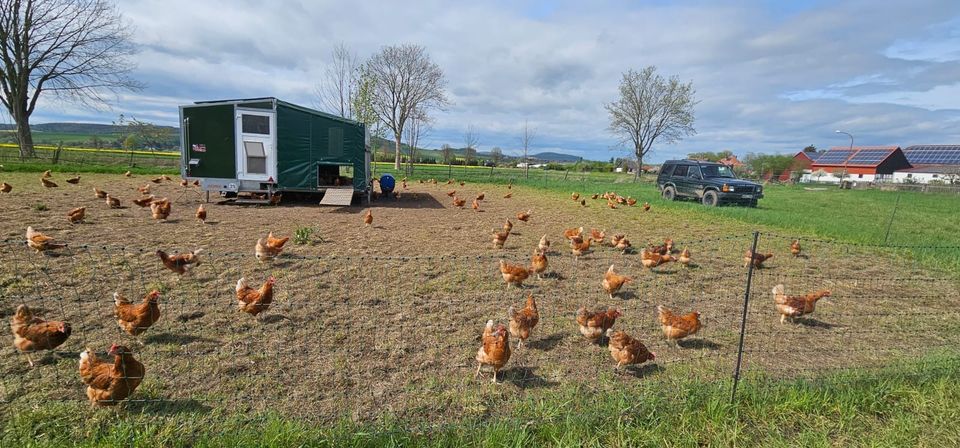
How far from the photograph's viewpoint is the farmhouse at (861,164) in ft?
181

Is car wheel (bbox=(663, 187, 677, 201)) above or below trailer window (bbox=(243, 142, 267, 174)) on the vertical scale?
below

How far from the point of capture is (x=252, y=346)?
3979 mm

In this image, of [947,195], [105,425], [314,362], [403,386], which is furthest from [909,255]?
[947,195]

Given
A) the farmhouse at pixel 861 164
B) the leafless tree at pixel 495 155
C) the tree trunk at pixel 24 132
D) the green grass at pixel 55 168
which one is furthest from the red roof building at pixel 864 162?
the tree trunk at pixel 24 132

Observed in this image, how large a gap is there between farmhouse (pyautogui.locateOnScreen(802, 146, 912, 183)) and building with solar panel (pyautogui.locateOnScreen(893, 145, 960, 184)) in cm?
141

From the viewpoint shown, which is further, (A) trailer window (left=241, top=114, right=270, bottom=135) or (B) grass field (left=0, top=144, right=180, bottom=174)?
(B) grass field (left=0, top=144, right=180, bottom=174)

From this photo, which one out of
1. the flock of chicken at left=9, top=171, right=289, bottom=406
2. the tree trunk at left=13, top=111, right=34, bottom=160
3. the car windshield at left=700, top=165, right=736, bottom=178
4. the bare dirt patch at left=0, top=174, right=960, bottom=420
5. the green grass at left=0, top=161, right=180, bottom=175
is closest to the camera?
the flock of chicken at left=9, top=171, right=289, bottom=406

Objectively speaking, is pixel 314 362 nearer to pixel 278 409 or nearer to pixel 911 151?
pixel 278 409

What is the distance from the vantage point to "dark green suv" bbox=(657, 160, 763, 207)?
55.1 ft

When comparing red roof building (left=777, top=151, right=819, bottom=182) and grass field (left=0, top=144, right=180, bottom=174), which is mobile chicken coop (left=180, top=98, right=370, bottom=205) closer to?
grass field (left=0, top=144, right=180, bottom=174)

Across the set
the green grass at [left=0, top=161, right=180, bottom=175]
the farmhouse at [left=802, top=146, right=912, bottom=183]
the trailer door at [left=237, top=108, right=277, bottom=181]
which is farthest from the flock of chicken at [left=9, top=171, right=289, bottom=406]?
the farmhouse at [left=802, top=146, right=912, bottom=183]

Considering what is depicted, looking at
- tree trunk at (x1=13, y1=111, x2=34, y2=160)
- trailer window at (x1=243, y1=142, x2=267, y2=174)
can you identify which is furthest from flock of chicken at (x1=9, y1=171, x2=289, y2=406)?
tree trunk at (x1=13, y1=111, x2=34, y2=160)

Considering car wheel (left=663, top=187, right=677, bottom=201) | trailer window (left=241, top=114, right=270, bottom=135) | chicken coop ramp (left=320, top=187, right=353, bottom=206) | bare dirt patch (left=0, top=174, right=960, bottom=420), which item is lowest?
bare dirt patch (left=0, top=174, right=960, bottom=420)

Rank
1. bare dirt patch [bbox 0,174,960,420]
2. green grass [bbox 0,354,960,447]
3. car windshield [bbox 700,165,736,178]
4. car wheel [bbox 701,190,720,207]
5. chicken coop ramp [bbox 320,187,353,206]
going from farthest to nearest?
car windshield [bbox 700,165,736,178], car wheel [bbox 701,190,720,207], chicken coop ramp [bbox 320,187,353,206], bare dirt patch [bbox 0,174,960,420], green grass [bbox 0,354,960,447]
